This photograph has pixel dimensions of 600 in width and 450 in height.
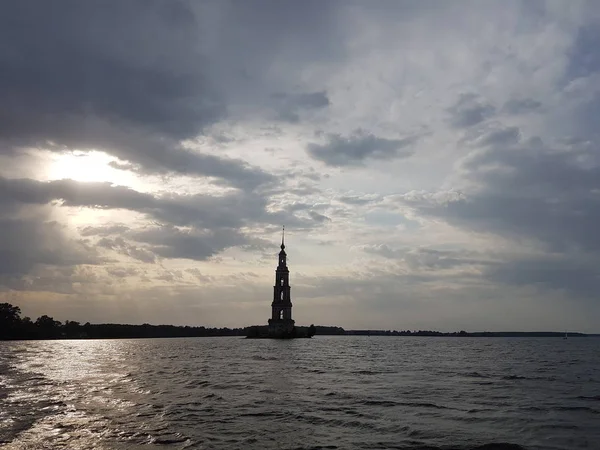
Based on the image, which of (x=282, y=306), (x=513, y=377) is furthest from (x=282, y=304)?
(x=513, y=377)

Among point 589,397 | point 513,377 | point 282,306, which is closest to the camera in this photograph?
point 589,397

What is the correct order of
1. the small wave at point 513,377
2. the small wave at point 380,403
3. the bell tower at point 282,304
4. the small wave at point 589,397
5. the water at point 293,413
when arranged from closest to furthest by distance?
1. the water at point 293,413
2. the small wave at point 380,403
3. the small wave at point 589,397
4. the small wave at point 513,377
5. the bell tower at point 282,304

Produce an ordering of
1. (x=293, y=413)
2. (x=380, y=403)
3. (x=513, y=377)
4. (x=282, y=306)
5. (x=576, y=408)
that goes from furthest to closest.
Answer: (x=282, y=306), (x=513, y=377), (x=380, y=403), (x=576, y=408), (x=293, y=413)

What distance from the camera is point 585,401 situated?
36969 millimetres

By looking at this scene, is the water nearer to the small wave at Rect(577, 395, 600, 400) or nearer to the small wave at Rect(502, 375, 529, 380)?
the small wave at Rect(577, 395, 600, 400)

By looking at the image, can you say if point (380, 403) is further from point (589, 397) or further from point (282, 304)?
point (282, 304)

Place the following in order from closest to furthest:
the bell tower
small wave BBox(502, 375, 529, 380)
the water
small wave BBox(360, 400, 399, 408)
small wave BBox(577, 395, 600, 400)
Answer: the water < small wave BBox(360, 400, 399, 408) < small wave BBox(577, 395, 600, 400) < small wave BBox(502, 375, 529, 380) < the bell tower

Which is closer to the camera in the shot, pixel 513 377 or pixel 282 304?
pixel 513 377

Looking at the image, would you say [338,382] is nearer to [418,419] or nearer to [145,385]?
[145,385]

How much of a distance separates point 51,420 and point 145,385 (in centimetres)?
1784

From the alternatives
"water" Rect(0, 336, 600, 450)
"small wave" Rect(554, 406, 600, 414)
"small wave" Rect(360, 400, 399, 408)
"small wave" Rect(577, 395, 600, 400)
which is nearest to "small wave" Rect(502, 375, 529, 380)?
"water" Rect(0, 336, 600, 450)

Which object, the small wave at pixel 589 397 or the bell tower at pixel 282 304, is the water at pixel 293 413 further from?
the bell tower at pixel 282 304

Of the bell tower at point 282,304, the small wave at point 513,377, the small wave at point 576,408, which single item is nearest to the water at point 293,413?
the small wave at point 576,408

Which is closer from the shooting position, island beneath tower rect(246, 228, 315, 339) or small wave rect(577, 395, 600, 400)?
small wave rect(577, 395, 600, 400)
